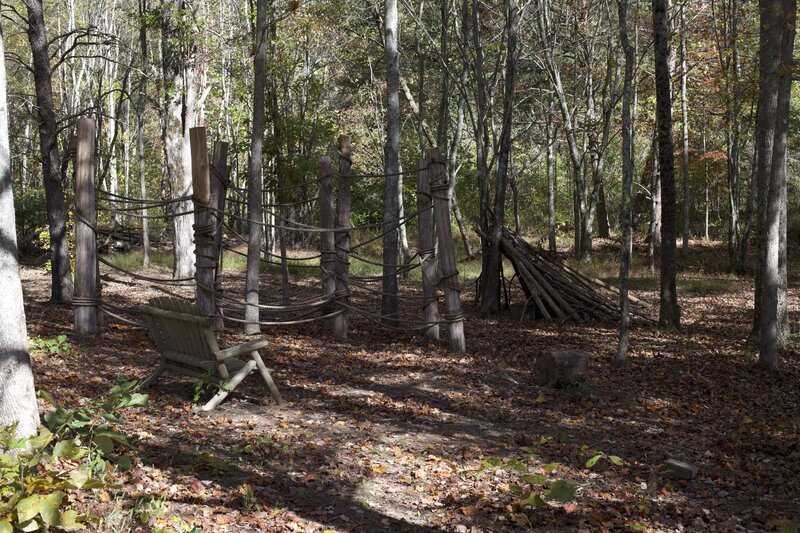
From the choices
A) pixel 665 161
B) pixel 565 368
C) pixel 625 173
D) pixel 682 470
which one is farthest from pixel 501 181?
pixel 682 470

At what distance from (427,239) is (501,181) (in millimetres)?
3061

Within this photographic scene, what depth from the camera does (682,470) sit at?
5.09 meters

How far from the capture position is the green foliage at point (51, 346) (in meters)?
6.99

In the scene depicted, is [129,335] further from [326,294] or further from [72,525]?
[72,525]

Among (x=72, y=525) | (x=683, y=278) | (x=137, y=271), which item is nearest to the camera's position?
(x=72, y=525)

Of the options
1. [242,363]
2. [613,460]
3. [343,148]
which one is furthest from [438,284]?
[613,460]

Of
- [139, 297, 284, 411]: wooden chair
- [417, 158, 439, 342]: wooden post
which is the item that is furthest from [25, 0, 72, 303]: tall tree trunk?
[417, 158, 439, 342]: wooden post

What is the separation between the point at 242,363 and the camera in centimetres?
607

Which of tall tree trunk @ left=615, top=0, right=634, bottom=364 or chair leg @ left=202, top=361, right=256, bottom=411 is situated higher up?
tall tree trunk @ left=615, top=0, right=634, bottom=364

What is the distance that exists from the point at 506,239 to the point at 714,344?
3709 mm

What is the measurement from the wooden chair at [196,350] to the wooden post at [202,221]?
6.46 feet

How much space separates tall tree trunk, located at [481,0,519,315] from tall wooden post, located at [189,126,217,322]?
5015 millimetres

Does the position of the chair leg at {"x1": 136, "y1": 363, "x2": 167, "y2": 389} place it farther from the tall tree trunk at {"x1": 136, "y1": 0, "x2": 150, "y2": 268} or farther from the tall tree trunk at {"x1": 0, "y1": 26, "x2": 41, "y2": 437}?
the tall tree trunk at {"x1": 136, "y1": 0, "x2": 150, "y2": 268}

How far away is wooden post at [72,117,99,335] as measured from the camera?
8.04 metres
